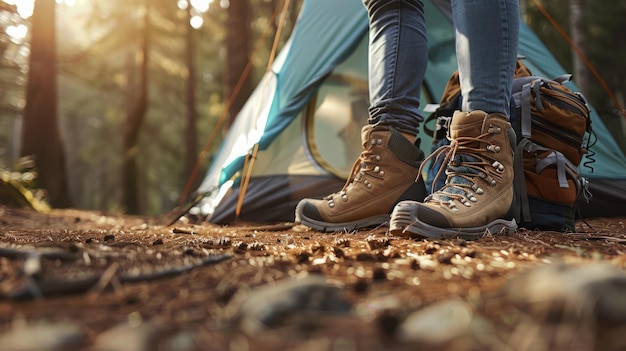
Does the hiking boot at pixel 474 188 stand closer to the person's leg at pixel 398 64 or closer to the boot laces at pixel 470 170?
the boot laces at pixel 470 170

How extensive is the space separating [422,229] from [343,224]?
0.54 metres

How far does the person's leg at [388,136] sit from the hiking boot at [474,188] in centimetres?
26

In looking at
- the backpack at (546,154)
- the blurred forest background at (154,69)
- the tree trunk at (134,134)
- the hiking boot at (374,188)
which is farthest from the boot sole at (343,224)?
the tree trunk at (134,134)

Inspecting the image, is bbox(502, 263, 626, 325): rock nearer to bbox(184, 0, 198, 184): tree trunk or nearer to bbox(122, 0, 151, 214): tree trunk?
bbox(122, 0, 151, 214): tree trunk

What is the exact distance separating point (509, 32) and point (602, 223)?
167 cm

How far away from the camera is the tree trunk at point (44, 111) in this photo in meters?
6.01

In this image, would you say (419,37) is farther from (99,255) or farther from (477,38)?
(99,255)

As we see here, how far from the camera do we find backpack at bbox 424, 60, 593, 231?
2.01 m

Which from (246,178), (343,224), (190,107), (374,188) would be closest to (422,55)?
(374,188)

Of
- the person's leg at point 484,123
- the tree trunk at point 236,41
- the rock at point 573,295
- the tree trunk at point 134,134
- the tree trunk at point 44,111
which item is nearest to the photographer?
the rock at point 573,295

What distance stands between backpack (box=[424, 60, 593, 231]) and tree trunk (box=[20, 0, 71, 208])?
562 centimetres

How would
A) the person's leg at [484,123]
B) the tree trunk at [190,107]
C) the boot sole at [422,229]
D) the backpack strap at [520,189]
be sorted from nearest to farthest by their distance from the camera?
the boot sole at [422,229], the person's leg at [484,123], the backpack strap at [520,189], the tree trunk at [190,107]

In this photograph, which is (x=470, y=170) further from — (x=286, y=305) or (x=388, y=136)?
(x=286, y=305)

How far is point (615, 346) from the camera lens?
0.55 m
